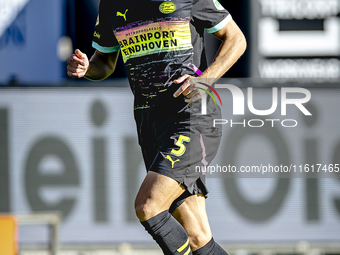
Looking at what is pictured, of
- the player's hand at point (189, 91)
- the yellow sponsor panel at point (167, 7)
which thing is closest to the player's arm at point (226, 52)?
the player's hand at point (189, 91)

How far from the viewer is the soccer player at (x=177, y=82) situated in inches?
109

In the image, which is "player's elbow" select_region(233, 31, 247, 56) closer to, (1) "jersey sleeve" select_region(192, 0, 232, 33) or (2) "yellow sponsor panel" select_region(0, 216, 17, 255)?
(1) "jersey sleeve" select_region(192, 0, 232, 33)

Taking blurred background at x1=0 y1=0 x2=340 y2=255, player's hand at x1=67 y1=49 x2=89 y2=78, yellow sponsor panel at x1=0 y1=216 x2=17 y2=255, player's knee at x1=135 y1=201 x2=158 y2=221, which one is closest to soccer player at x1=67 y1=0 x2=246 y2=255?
player's hand at x1=67 y1=49 x2=89 y2=78

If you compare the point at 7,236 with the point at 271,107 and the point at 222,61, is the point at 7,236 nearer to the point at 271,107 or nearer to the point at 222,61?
the point at 222,61

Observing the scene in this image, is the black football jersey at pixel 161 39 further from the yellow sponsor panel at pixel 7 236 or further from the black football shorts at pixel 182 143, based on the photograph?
the yellow sponsor panel at pixel 7 236

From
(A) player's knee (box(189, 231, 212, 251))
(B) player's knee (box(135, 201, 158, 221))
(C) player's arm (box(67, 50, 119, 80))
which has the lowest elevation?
→ (A) player's knee (box(189, 231, 212, 251))

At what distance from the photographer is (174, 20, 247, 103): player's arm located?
2.73 m

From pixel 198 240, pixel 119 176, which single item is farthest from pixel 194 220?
pixel 119 176

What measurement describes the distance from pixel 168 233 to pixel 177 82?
749mm

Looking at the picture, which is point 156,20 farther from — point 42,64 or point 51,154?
point 42,64

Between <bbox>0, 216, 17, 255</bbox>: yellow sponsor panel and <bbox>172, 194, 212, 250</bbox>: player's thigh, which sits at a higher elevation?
<bbox>172, 194, 212, 250</bbox>: player's thigh

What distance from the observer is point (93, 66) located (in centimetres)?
328

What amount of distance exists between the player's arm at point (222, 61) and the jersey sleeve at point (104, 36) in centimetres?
66

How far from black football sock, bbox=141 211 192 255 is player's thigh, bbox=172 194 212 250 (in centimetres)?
24
